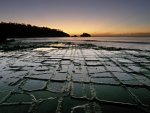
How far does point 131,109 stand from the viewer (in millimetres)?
4582

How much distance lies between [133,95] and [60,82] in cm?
283

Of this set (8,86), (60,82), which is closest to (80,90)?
(60,82)

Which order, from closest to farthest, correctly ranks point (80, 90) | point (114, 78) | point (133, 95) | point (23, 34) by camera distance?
1. point (133, 95)
2. point (80, 90)
3. point (114, 78)
4. point (23, 34)

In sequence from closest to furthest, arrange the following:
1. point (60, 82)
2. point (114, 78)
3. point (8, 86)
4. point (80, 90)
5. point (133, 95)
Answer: point (133, 95) < point (80, 90) < point (8, 86) < point (60, 82) < point (114, 78)

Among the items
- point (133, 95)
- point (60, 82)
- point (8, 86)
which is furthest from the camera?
point (60, 82)

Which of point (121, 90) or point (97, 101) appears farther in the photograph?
point (121, 90)

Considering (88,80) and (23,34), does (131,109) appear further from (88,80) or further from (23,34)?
(23,34)

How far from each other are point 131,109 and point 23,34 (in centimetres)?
15267

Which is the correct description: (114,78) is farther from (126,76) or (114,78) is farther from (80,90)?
(80,90)

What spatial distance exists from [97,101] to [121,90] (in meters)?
1.47

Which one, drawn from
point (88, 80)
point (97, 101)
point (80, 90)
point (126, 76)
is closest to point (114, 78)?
point (126, 76)

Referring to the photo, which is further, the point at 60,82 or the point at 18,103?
the point at 60,82

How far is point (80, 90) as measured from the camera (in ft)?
19.9

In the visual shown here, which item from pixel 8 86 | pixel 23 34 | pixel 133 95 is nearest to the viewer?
pixel 133 95
